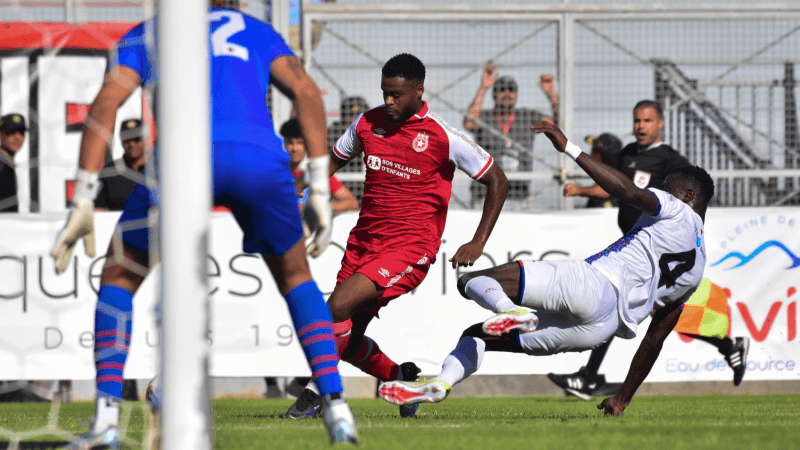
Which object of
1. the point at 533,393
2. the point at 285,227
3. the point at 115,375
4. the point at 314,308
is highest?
the point at 285,227

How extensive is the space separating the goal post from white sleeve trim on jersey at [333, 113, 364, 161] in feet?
9.13

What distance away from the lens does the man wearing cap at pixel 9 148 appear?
7.57m

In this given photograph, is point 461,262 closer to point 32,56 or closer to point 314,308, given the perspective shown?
point 314,308

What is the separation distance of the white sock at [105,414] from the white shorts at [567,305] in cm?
217

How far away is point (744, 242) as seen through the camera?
8086mm

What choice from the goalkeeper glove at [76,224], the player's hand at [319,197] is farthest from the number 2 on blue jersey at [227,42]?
the goalkeeper glove at [76,224]

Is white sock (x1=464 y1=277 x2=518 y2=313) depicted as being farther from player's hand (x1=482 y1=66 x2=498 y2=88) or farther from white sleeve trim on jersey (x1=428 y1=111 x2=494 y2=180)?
player's hand (x1=482 y1=66 x2=498 y2=88)

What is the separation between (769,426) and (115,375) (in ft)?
9.35

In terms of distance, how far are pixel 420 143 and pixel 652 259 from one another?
1.38m

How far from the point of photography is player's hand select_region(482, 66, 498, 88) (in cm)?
871

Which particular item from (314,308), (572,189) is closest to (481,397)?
(572,189)

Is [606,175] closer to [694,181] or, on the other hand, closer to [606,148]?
[694,181]

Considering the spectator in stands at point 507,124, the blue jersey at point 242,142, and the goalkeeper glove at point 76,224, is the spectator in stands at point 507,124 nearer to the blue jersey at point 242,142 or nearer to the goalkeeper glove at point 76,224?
the blue jersey at point 242,142

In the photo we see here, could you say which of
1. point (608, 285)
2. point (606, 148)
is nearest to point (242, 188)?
point (608, 285)
